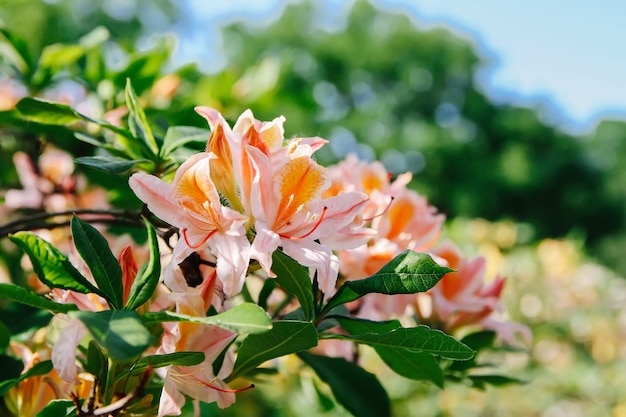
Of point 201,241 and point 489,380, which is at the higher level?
point 201,241

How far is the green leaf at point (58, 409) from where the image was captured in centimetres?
56

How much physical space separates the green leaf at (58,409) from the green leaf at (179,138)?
25 centimetres

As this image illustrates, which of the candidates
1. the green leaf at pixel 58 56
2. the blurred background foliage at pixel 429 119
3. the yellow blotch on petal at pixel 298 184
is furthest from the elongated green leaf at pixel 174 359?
the blurred background foliage at pixel 429 119

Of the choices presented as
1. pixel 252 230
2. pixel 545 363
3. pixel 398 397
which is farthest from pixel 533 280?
pixel 252 230

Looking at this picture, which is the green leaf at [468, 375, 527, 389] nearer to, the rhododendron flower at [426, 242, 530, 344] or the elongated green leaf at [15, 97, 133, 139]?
the rhododendron flower at [426, 242, 530, 344]

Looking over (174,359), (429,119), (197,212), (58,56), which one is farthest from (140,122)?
(429,119)

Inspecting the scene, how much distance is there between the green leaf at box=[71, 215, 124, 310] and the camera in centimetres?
52

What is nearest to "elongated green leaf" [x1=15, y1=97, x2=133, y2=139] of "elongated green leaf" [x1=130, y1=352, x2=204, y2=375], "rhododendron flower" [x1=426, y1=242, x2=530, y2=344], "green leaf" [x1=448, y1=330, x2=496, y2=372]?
"elongated green leaf" [x1=130, y1=352, x2=204, y2=375]

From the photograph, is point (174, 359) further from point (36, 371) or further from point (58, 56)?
point (58, 56)

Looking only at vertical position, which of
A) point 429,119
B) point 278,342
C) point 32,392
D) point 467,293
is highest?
point 278,342

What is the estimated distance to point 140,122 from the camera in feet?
2.27

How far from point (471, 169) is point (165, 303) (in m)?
22.1

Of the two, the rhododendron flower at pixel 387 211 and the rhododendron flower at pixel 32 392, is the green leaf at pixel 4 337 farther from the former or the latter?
the rhododendron flower at pixel 387 211

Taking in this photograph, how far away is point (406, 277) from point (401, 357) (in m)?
0.14
